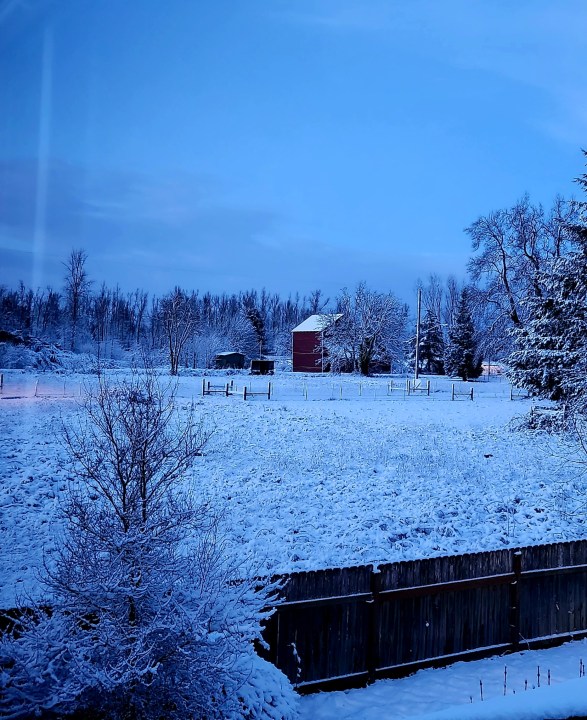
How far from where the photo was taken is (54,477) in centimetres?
1271

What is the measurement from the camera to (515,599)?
8570mm

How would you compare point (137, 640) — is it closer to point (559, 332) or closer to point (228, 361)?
point (559, 332)

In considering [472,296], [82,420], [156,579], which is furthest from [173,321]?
[156,579]

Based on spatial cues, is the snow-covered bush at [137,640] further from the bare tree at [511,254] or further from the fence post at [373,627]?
the bare tree at [511,254]

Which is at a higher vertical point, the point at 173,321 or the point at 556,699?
the point at 173,321

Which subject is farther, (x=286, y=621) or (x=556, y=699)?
(x=286, y=621)

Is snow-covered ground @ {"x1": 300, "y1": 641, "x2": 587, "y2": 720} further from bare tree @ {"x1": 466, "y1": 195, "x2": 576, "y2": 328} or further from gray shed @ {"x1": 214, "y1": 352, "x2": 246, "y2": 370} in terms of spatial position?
gray shed @ {"x1": 214, "y1": 352, "x2": 246, "y2": 370}

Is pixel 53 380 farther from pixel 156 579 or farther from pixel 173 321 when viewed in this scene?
pixel 156 579

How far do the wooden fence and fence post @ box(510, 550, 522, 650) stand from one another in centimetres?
1

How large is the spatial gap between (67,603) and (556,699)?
349 centimetres

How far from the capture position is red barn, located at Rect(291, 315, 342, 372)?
207 ft

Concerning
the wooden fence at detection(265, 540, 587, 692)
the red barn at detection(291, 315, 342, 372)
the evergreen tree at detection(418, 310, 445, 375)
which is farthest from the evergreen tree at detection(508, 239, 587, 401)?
the evergreen tree at detection(418, 310, 445, 375)

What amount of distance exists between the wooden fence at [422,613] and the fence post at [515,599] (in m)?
0.01

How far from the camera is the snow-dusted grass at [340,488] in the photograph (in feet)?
33.3
